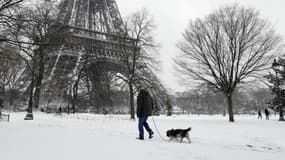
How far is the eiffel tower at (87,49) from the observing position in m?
23.1

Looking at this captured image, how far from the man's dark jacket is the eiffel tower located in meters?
8.15

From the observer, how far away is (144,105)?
328 inches

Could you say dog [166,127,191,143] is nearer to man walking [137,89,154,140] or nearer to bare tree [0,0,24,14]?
man walking [137,89,154,140]

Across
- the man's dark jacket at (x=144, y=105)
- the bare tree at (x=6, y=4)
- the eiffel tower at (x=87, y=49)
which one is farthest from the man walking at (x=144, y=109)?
the eiffel tower at (x=87, y=49)

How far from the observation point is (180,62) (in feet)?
71.4

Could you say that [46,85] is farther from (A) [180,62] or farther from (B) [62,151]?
(B) [62,151]

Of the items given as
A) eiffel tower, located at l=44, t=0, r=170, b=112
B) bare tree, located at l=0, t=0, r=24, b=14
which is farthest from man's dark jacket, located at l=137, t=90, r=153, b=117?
eiffel tower, located at l=44, t=0, r=170, b=112

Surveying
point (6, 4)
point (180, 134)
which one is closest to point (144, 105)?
point (180, 134)

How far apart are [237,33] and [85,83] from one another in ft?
70.7

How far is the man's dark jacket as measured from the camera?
324 inches

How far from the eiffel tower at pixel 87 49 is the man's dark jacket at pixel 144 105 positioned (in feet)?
26.7

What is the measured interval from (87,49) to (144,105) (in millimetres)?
27923

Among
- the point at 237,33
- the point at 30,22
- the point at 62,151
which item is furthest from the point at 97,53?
the point at 62,151

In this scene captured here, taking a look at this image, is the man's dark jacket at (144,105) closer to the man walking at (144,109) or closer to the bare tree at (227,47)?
the man walking at (144,109)
